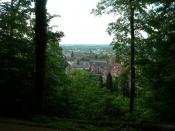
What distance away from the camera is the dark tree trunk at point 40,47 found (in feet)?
48.4

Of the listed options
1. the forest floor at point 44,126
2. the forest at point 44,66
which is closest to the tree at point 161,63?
the forest at point 44,66

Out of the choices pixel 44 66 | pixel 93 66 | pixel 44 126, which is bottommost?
pixel 44 126

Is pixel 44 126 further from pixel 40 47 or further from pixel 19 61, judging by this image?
pixel 19 61

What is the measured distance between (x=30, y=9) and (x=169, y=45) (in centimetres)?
647

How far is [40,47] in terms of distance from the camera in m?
14.9

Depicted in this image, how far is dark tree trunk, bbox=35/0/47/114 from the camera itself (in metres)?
14.7

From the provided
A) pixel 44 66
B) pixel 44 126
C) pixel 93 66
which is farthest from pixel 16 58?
pixel 93 66

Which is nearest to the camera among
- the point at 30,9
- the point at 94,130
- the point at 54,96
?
the point at 94,130

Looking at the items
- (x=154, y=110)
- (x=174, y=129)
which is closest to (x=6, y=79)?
(x=154, y=110)

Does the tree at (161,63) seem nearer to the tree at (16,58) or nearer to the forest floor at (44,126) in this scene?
the forest floor at (44,126)

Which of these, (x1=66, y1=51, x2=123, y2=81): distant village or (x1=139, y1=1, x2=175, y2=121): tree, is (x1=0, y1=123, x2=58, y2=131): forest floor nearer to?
(x1=139, y1=1, x2=175, y2=121): tree

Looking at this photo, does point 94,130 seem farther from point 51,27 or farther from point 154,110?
point 51,27

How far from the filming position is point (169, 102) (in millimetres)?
14984

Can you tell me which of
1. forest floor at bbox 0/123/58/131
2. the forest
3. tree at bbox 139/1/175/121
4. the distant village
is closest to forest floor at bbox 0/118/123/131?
forest floor at bbox 0/123/58/131
